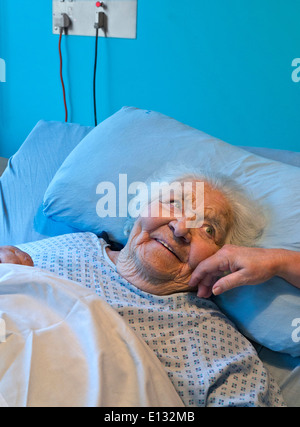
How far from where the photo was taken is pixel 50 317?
1.09 meters

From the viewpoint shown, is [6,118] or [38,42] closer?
[38,42]

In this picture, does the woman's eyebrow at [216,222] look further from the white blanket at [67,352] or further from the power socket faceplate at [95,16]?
the power socket faceplate at [95,16]

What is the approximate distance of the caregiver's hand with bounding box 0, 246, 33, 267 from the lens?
1.33 meters

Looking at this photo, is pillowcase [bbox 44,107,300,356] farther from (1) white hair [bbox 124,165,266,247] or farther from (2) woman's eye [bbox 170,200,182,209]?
(2) woman's eye [bbox 170,200,182,209]

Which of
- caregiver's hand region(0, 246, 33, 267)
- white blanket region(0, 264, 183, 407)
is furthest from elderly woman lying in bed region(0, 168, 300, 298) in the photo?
white blanket region(0, 264, 183, 407)


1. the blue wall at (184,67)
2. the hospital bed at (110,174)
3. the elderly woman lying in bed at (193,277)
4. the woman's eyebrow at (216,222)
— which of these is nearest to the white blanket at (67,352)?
the hospital bed at (110,174)

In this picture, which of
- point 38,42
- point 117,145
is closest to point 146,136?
point 117,145

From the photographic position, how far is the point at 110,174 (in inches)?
62.4

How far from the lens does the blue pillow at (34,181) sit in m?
1.71

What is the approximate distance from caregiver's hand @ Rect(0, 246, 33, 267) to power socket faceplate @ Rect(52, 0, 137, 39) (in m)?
1.27

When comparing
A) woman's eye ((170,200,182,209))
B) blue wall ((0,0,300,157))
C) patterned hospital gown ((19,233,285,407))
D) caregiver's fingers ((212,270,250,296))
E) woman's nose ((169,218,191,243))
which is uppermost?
blue wall ((0,0,300,157))

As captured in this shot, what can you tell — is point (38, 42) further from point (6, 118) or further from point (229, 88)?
point (229, 88)
